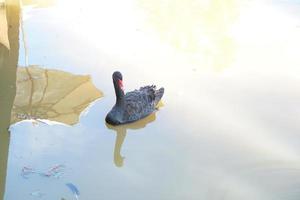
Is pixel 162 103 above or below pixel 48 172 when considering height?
above

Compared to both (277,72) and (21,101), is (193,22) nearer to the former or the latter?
(277,72)

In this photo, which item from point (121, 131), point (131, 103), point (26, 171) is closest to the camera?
point (26, 171)

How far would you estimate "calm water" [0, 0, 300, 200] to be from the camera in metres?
4.02

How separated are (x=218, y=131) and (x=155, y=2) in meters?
4.23

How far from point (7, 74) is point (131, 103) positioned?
174cm

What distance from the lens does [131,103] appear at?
5.00 metres

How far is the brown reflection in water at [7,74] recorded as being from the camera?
4.24 m

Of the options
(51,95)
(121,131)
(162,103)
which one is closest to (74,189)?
(121,131)

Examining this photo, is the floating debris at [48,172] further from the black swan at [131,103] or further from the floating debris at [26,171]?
the black swan at [131,103]

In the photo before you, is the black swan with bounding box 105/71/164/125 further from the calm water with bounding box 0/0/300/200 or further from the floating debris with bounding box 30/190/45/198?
the floating debris with bounding box 30/190/45/198

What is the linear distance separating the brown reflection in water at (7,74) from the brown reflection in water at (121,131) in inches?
38.0

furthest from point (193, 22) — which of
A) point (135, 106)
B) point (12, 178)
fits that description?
point (12, 178)

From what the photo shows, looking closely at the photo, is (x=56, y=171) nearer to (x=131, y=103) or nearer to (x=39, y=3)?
(x=131, y=103)

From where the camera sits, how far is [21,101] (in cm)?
516
